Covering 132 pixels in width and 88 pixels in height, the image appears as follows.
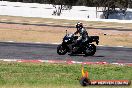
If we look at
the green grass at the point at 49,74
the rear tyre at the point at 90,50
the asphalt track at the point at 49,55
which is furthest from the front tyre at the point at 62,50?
the green grass at the point at 49,74

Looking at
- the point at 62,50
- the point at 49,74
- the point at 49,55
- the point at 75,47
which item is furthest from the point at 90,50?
the point at 49,74

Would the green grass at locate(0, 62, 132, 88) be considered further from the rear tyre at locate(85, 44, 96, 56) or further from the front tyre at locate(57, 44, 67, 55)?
the front tyre at locate(57, 44, 67, 55)

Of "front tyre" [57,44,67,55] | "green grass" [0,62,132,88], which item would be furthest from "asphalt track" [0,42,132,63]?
"green grass" [0,62,132,88]

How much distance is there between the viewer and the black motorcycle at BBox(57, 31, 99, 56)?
2133cm

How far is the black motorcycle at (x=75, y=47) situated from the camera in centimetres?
2133

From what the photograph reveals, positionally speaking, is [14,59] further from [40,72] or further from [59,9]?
[59,9]

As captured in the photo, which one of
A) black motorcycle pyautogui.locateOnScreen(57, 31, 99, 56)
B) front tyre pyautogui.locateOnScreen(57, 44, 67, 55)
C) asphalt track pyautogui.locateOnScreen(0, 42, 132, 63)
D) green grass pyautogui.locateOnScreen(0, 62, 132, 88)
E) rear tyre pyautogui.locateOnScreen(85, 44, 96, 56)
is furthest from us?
rear tyre pyautogui.locateOnScreen(85, 44, 96, 56)

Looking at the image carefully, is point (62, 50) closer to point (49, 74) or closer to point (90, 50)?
point (90, 50)

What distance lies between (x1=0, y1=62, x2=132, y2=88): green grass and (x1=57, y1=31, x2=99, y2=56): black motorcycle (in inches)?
153

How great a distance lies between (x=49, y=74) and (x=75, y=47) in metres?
6.88

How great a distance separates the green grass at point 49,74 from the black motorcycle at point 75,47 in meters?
3.88

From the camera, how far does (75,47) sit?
2148cm

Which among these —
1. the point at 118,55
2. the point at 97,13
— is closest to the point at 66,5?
the point at 97,13

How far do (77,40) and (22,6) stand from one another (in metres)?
52.5
